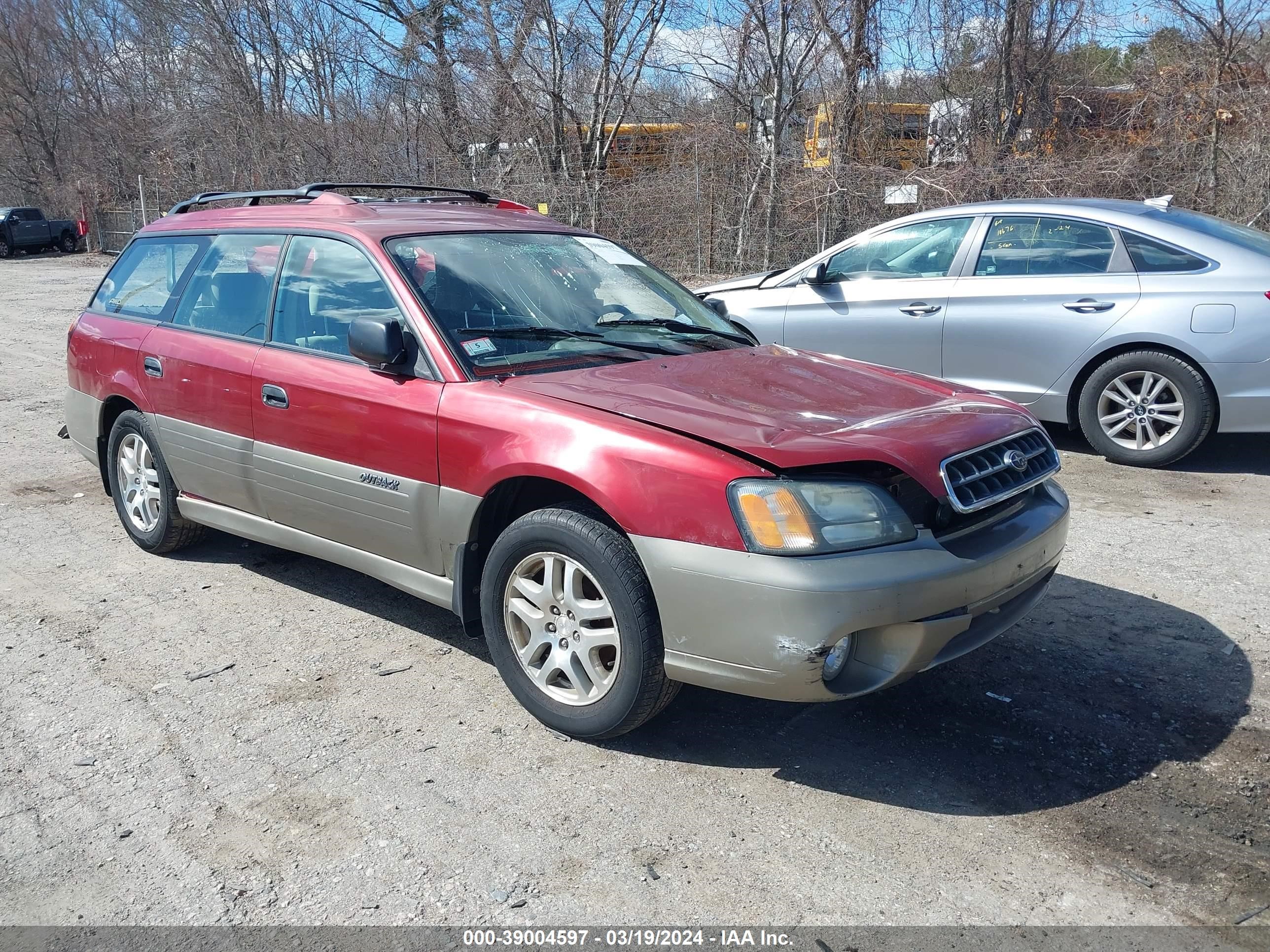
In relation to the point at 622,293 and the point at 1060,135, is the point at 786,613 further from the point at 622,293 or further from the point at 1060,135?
the point at 1060,135

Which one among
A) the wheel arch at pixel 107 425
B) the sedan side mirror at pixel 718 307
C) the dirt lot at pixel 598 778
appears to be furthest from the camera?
the wheel arch at pixel 107 425

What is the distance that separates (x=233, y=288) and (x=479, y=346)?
1.61 metres

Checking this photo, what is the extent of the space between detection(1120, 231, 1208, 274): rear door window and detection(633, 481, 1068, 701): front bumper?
169 inches

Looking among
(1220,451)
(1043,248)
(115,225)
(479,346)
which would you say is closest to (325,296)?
(479,346)

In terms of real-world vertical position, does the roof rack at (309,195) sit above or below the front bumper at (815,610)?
above

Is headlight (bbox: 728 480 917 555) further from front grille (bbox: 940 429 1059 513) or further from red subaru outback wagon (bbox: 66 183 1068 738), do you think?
front grille (bbox: 940 429 1059 513)

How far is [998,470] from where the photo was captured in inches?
138

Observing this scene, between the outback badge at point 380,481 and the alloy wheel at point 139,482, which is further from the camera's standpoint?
the alloy wheel at point 139,482

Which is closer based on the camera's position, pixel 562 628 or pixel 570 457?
pixel 570 457

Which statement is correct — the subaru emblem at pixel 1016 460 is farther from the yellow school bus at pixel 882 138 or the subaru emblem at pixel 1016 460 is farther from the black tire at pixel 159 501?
the yellow school bus at pixel 882 138

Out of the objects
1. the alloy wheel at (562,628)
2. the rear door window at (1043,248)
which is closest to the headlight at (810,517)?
the alloy wheel at (562,628)

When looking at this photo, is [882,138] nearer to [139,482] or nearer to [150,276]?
[150,276]

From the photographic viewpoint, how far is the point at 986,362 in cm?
730

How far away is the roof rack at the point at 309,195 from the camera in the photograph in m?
5.13
